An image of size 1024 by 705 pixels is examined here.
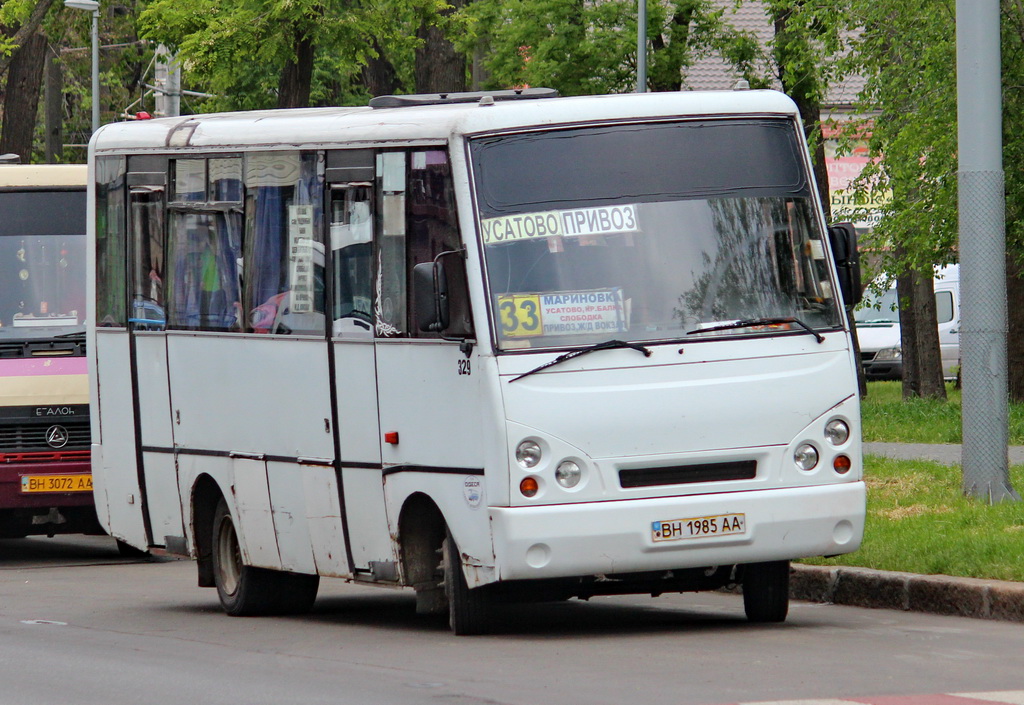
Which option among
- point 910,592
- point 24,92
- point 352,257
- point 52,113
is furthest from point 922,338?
point 52,113

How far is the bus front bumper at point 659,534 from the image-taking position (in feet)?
31.3

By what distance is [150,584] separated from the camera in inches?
580

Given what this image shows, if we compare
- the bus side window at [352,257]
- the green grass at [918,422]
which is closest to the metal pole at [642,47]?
the green grass at [918,422]

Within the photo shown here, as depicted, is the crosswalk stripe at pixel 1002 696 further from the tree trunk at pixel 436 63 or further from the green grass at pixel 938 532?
the tree trunk at pixel 436 63

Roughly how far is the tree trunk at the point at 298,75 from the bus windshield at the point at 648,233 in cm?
1526

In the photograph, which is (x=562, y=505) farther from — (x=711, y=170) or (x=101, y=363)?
(x=101, y=363)

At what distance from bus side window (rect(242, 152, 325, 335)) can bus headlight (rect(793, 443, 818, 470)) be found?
2696 millimetres

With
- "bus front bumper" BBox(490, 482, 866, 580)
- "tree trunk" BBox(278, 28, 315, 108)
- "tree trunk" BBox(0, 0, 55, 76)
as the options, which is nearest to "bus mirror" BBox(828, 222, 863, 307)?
"bus front bumper" BBox(490, 482, 866, 580)

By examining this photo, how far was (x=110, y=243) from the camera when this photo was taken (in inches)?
532

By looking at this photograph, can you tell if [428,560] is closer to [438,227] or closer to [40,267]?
[438,227]

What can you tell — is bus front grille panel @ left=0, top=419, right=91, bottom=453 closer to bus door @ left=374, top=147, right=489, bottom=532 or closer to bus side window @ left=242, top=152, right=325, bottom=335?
bus side window @ left=242, top=152, right=325, bottom=335

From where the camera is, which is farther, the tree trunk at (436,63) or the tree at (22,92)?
the tree at (22,92)

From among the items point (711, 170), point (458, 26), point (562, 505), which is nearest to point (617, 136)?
point (711, 170)

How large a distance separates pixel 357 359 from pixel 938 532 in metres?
4.03
